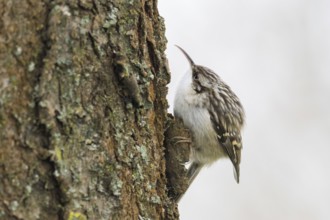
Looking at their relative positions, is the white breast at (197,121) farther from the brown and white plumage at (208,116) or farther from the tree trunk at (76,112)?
the tree trunk at (76,112)

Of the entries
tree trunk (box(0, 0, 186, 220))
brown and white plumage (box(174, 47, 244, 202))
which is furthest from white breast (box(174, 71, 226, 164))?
tree trunk (box(0, 0, 186, 220))

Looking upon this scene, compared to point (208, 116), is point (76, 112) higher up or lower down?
lower down

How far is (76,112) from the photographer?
6.02 feet

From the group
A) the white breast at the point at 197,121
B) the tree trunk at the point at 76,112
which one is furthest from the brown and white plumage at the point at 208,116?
the tree trunk at the point at 76,112

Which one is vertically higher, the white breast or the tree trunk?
the white breast

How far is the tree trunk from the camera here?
1.75 metres

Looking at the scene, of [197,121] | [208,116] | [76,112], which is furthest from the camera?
[208,116]

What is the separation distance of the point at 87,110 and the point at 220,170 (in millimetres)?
2717

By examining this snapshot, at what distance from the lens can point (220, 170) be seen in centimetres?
450

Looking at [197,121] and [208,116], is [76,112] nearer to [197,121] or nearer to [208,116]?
[197,121]

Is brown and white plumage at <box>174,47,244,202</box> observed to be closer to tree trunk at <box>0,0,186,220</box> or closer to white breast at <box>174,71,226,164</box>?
white breast at <box>174,71,226,164</box>

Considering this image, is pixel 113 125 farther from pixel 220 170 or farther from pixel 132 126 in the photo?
pixel 220 170

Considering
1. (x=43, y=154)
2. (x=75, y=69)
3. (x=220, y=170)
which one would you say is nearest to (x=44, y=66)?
(x=75, y=69)

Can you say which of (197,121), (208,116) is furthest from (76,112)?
(208,116)
